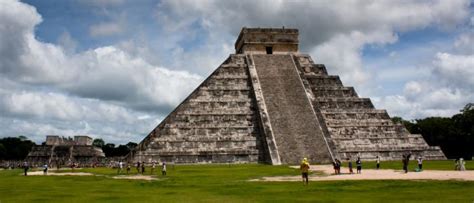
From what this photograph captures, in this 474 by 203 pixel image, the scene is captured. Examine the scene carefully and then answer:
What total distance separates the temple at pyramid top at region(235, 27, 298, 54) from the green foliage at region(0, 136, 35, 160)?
160 feet

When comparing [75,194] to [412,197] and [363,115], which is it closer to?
[412,197]

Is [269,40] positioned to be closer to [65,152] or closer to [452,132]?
[65,152]

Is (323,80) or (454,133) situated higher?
(323,80)

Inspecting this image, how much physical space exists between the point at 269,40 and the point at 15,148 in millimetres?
56801

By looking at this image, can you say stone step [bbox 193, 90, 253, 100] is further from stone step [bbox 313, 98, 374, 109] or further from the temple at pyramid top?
the temple at pyramid top

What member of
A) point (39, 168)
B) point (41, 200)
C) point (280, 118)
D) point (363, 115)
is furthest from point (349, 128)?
point (41, 200)

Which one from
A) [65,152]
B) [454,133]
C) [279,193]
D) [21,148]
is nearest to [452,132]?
[454,133]

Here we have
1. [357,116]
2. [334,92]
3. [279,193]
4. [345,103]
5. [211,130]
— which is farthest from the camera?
[334,92]

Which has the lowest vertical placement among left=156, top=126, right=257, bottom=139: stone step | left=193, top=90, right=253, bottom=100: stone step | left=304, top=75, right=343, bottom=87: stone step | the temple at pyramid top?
left=156, top=126, right=257, bottom=139: stone step

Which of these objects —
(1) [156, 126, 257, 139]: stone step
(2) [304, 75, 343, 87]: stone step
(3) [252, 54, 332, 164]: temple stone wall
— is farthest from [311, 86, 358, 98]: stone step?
(1) [156, 126, 257, 139]: stone step

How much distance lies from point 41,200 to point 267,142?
64.3 ft

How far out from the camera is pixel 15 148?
8050cm

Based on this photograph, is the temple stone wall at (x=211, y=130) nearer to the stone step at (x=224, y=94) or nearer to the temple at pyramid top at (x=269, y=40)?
the stone step at (x=224, y=94)

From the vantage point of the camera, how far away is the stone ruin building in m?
35.2
